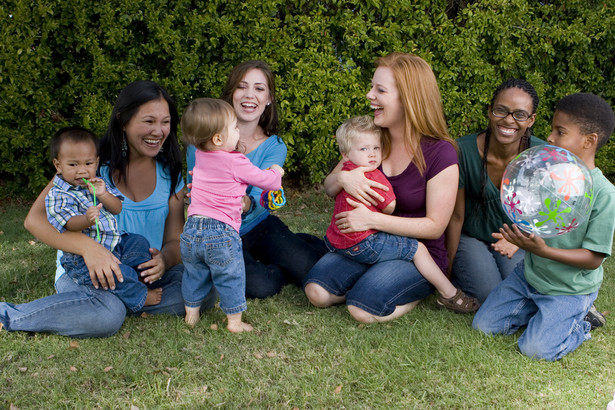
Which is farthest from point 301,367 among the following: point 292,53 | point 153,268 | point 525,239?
point 292,53

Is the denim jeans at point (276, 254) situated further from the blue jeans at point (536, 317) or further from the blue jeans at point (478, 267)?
the blue jeans at point (536, 317)

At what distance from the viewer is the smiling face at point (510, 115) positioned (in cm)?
403

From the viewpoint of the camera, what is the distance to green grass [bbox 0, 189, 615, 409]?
2963 mm

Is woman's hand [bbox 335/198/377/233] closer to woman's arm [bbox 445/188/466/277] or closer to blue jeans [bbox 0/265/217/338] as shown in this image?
woman's arm [bbox 445/188/466/277]

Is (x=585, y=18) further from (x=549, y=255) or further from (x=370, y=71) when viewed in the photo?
(x=549, y=255)

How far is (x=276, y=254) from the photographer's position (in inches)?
181

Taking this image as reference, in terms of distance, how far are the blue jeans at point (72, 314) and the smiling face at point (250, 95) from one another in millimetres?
1627

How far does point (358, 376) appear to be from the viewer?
10.4ft

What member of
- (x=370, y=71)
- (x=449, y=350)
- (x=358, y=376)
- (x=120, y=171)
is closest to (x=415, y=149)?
(x=449, y=350)

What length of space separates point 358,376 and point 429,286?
3.65 ft

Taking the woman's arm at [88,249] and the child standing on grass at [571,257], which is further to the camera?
the woman's arm at [88,249]

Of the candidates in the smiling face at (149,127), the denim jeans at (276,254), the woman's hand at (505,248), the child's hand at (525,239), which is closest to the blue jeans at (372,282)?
the denim jeans at (276,254)

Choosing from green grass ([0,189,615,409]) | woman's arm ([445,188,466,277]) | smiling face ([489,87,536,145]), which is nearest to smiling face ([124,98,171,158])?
green grass ([0,189,615,409])

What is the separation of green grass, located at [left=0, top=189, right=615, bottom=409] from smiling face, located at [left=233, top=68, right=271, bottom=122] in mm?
1473
